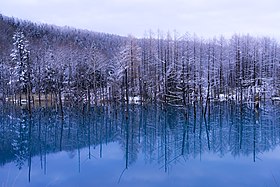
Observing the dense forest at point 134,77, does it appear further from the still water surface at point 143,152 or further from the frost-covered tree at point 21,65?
the still water surface at point 143,152

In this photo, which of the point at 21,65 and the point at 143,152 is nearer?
the point at 143,152

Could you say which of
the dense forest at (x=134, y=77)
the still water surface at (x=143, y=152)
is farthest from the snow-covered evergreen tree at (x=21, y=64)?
the still water surface at (x=143, y=152)

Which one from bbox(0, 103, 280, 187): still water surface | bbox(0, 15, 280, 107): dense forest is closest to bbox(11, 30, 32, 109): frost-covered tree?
bbox(0, 15, 280, 107): dense forest

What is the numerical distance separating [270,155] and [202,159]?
412 cm

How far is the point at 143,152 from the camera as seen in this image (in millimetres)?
21391

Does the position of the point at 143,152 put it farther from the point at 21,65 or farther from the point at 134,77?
the point at 21,65

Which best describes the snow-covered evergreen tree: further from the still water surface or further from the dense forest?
the still water surface

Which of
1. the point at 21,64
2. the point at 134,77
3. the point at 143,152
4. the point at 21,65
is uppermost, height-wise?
the point at 21,64

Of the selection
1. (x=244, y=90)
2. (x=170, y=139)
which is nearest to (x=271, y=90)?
(x=244, y=90)

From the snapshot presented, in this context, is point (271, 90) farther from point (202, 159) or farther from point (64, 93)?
point (202, 159)

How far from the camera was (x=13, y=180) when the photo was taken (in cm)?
1631

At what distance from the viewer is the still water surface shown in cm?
1627

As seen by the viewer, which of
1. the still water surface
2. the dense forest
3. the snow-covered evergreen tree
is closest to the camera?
the still water surface

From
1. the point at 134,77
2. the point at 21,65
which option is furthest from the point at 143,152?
the point at 21,65
